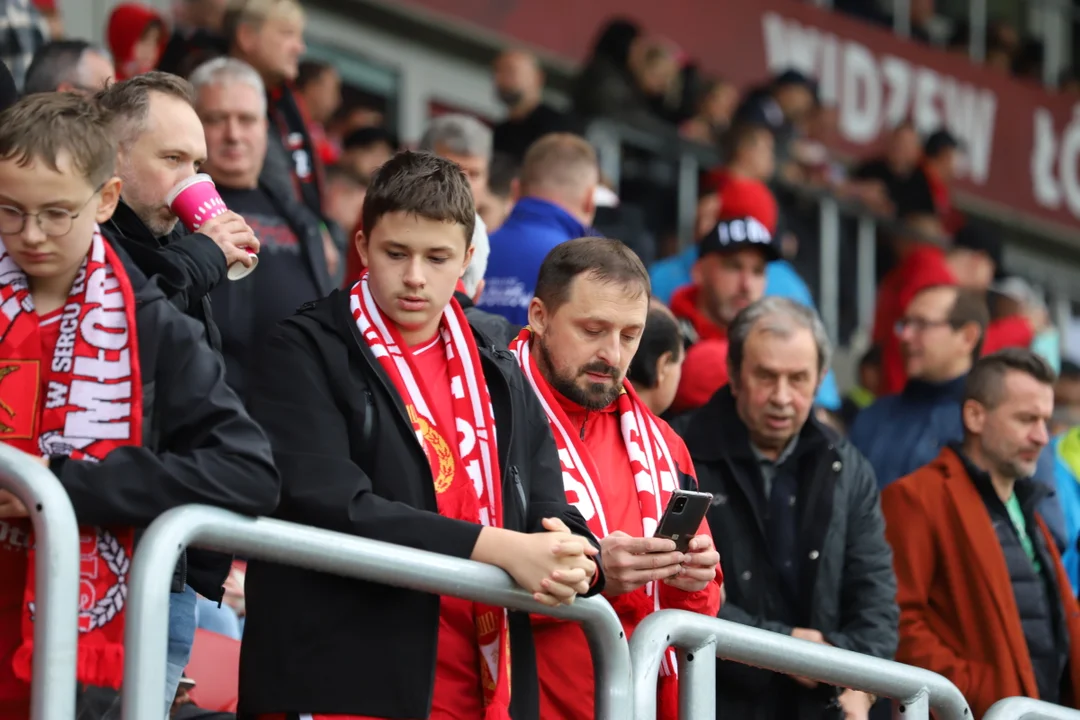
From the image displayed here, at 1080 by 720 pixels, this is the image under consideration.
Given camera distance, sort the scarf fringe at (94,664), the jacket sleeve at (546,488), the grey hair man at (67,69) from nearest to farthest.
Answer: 1. the scarf fringe at (94,664)
2. the jacket sleeve at (546,488)
3. the grey hair man at (67,69)

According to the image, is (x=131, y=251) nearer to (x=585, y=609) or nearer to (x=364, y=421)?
(x=364, y=421)

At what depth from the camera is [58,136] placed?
3365 mm

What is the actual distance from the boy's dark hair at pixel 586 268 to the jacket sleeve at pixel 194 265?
0.86 metres

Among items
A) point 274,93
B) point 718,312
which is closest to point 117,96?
point 274,93

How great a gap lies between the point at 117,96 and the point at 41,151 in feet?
3.09

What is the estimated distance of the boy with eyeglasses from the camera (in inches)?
126

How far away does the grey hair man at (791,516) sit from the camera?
5.26m

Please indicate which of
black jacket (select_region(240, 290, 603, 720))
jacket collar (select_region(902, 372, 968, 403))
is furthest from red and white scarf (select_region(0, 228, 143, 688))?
jacket collar (select_region(902, 372, 968, 403))

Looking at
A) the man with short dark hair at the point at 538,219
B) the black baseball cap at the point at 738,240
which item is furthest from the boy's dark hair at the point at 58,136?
the black baseball cap at the point at 738,240

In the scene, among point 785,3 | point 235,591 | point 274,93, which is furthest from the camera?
point 785,3

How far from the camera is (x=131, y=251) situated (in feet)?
12.1

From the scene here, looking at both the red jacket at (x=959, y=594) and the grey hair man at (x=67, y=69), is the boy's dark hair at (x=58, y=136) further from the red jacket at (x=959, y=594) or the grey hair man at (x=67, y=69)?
the red jacket at (x=959, y=594)

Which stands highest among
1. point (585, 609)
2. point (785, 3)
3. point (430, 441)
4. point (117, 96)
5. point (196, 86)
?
point (785, 3)

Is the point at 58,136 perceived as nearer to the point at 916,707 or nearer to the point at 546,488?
the point at 546,488
